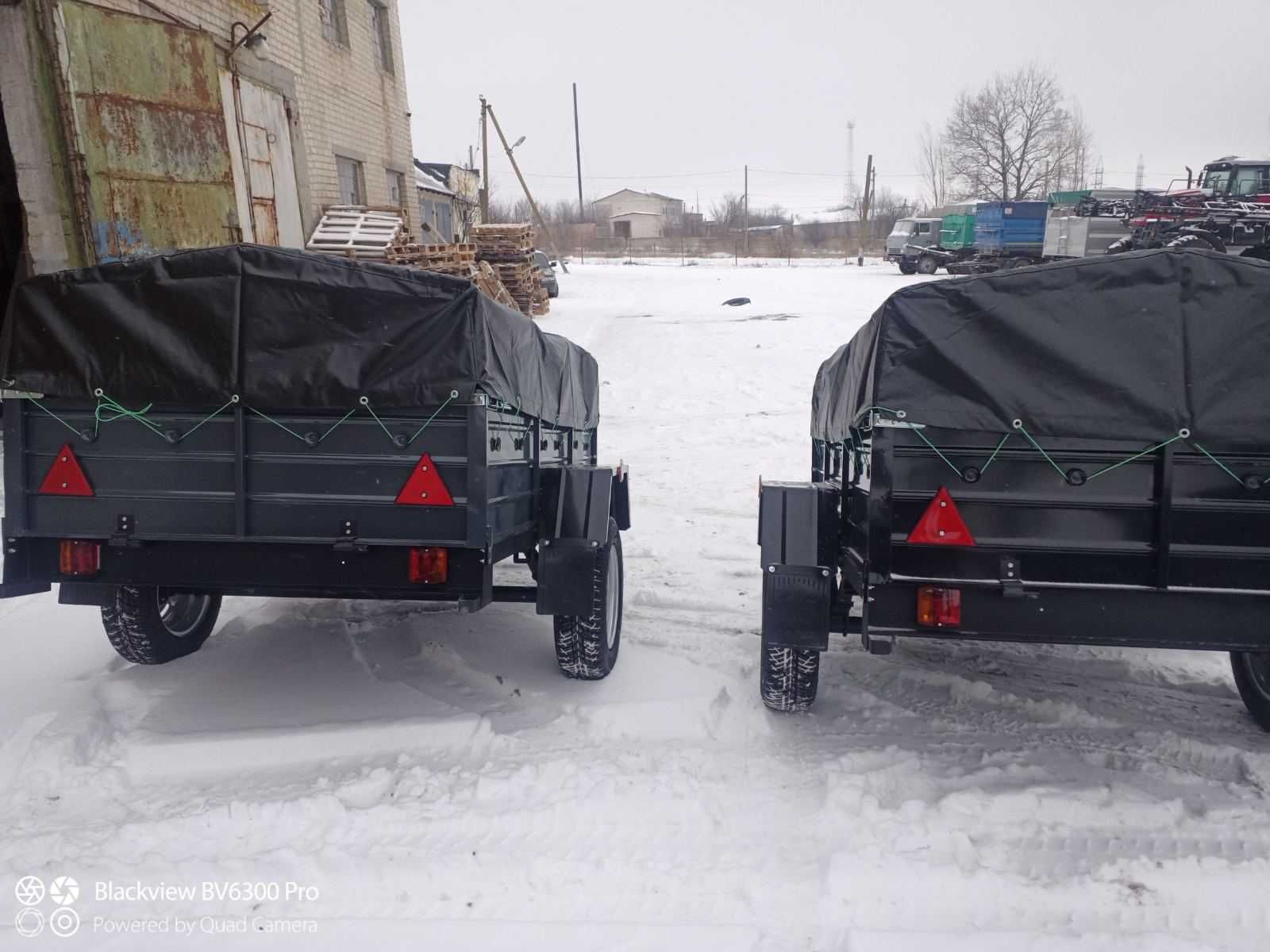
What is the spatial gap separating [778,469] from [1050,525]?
7158 mm

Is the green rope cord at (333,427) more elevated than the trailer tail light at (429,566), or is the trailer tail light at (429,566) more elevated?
the green rope cord at (333,427)

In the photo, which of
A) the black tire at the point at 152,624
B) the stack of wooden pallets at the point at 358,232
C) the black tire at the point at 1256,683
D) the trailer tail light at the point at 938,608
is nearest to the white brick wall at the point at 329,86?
the stack of wooden pallets at the point at 358,232

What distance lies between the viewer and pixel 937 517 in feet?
12.4

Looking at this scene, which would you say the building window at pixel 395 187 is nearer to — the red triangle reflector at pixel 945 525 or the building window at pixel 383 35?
the building window at pixel 383 35

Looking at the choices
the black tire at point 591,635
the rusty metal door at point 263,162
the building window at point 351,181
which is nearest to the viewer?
the black tire at point 591,635

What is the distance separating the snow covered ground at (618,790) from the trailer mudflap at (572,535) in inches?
21.6

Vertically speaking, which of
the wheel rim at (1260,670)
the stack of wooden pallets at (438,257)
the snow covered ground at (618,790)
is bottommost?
the snow covered ground at (618,790)

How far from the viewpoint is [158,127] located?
9.48 meters

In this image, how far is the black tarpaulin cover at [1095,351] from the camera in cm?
360

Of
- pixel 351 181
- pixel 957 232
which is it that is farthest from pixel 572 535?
pixel 957 232

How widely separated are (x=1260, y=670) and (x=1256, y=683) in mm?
65

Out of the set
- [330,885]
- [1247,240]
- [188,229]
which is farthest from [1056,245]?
[330,885]

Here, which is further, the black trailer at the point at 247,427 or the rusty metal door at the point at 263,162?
the rusty metal door at the point at 263,162

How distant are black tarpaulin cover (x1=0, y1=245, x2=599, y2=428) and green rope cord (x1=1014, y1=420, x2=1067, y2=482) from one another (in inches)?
88.5
